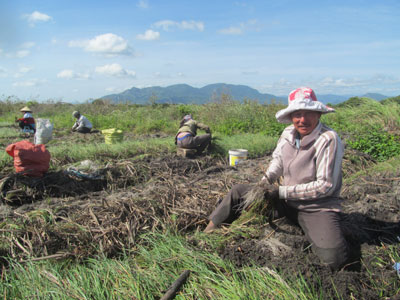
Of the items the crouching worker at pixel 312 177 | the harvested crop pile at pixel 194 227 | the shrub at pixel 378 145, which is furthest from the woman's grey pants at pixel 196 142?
the crouching worker at pixel 312 177

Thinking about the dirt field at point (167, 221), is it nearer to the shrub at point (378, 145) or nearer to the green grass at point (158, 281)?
the green grass at point (158, 281)

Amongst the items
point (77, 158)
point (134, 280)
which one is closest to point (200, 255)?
point (134, 280)

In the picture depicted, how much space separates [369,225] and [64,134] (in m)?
9.68

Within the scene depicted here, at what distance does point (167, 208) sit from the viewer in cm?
343

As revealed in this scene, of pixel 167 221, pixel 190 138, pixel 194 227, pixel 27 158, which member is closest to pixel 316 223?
pixel 194 227

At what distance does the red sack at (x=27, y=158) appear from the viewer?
14.6 ft

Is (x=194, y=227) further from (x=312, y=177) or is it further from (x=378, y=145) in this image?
(x=378, y=145)

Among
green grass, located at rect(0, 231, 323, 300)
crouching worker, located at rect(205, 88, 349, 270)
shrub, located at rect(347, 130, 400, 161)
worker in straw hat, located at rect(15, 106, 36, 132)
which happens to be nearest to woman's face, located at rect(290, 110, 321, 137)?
crouching worker, located at rect(205, 88, 349, 270)

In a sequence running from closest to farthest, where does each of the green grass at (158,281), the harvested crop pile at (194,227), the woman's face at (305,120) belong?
the green grass at (158,281) < the harvested crop pile at (194,227) < the woman's face at (305,120)

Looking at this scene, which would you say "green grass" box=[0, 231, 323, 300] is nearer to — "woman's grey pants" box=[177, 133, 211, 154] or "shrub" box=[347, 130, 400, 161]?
"woman's grey pants" box=[177, 133, 211, 154]

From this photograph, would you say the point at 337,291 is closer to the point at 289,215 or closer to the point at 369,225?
the point at 289,215

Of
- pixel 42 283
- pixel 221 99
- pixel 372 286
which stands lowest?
pixel 372 286

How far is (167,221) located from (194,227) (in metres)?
0.31

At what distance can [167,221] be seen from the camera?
312 cm
